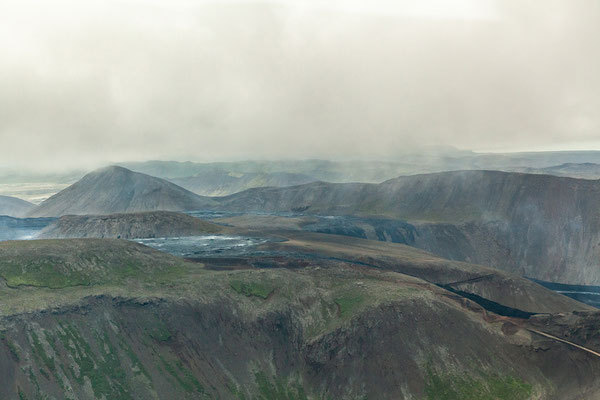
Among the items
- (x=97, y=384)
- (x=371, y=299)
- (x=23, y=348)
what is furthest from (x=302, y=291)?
(x=23, y=348)

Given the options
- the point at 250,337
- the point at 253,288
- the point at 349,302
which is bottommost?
the point at 250,337

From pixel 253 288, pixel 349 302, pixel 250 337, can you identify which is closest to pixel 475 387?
pixel 349 302

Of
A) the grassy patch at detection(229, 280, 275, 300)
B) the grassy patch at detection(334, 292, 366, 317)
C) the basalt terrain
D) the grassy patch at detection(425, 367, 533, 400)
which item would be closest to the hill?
the basalt terrain

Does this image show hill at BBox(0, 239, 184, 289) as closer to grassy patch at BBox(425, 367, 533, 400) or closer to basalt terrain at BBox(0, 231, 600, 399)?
basalt terrain at BBox(0, 231, 600, 399)

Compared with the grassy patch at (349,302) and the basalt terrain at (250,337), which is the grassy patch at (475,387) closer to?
the basalt terrain at (250,337)

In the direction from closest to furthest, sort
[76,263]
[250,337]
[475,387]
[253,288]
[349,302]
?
1. [475,387]
2. [250,337]
3. [349,302]
4. [76,263]
5. [253,288]

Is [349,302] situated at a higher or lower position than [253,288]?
lower

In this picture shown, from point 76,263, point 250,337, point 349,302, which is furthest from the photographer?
point 76,263

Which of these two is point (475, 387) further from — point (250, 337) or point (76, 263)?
point (76, 263)

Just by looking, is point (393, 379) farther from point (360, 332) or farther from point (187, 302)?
Result: point (187, 302)
